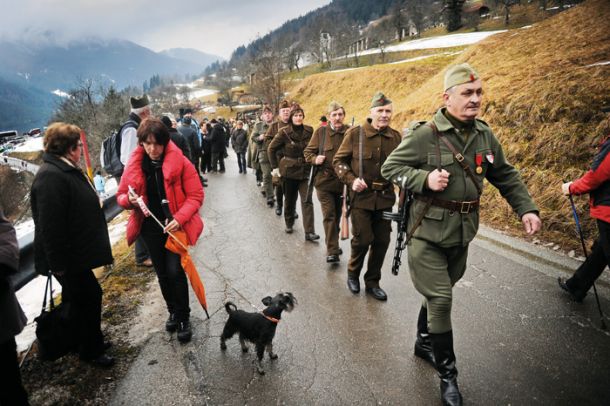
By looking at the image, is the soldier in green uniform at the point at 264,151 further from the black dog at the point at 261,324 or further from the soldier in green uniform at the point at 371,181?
the black dog at the point at 261,324

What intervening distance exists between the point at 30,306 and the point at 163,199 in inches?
104

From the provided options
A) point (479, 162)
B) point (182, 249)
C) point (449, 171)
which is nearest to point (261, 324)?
point (182, 249)

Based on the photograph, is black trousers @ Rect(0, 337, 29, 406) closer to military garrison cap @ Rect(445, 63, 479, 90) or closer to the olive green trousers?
the olive green trousers

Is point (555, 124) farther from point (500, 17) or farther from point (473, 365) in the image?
point (500, 17)

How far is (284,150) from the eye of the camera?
661 cm

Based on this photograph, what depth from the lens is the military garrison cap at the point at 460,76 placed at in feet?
8.43

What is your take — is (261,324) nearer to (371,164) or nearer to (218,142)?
(371,164)

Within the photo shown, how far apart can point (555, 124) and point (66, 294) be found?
899 centimetres

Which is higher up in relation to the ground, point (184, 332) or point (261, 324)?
point (261, 324)

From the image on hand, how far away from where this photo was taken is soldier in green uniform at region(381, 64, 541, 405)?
265cm

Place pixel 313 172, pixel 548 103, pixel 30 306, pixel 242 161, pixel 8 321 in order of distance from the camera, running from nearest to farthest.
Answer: pixel 8 321
pixel 30 306
pixel 313 172
pixel 548 103
pixel 242 161

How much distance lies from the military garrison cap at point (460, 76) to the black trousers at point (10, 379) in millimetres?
3749

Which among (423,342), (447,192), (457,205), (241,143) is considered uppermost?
(447,192)

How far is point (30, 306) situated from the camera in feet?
14.2
